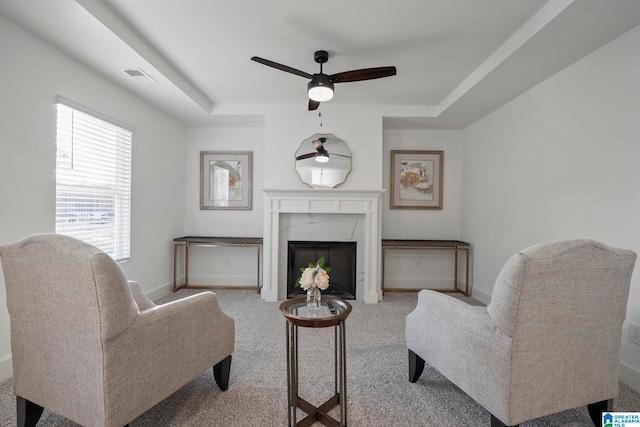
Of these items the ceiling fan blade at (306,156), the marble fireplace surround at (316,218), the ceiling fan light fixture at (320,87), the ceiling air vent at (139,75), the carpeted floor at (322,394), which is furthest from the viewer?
the marble fireplace surround at (316,218)

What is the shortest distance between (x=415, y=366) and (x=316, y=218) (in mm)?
2342

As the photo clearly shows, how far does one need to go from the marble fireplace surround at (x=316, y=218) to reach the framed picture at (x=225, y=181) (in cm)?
76

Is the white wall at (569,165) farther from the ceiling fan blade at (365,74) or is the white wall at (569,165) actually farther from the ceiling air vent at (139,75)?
the ceiling air vent at (139,75)

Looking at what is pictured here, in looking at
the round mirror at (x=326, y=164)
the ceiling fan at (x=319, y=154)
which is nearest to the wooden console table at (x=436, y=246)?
the round mirror at (x=326, y=164)

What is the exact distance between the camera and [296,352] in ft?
5.29

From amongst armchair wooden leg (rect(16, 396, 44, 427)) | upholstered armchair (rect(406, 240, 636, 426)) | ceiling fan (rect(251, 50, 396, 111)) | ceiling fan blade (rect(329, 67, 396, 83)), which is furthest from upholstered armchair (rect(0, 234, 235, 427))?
ceiling fan blade (rect(329, 67, 396, 83))

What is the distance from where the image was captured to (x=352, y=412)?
1729 millimetres

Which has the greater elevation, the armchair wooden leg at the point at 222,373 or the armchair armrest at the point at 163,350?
the armchair armrest at the point at 163,350

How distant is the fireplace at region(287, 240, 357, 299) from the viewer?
13.3 feet

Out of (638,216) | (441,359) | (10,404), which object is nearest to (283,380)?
(441,359)

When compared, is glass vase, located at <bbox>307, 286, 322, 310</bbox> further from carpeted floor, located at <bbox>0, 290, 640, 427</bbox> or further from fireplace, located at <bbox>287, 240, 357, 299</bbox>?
fireplace, located at <bbox>287, 240, 357, 299</bbox>

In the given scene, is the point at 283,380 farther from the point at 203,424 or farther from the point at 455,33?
the point at 455,33

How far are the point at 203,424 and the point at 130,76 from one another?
3003 millimetres

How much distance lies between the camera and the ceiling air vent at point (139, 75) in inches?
109
